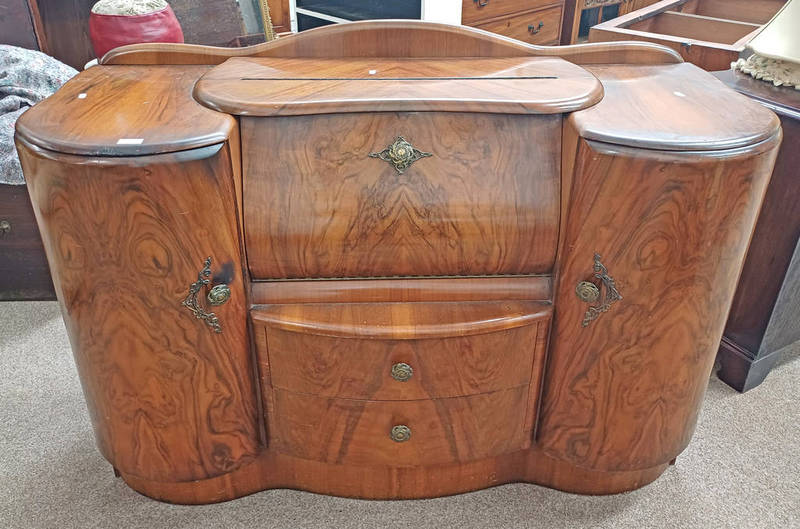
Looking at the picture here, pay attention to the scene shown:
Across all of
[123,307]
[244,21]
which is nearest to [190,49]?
[123,307]

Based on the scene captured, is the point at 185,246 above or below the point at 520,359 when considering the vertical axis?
above

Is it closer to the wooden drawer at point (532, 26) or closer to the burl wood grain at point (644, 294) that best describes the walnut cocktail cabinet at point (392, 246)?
the burl wood grain at point (644, 294)

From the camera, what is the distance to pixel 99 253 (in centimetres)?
99

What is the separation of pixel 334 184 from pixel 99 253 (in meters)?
0.37

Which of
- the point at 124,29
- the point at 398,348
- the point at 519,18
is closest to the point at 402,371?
the point at 398,348

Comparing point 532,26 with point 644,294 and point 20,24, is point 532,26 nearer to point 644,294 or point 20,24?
point 20,24

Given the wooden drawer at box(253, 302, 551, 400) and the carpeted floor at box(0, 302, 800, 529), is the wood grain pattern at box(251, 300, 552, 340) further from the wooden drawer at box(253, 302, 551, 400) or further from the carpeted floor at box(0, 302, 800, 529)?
the carpeted floor at box(0, 302, 800, 529)

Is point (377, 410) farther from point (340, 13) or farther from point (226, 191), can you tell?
point (340, 13)

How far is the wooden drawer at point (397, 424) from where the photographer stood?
3.75ft

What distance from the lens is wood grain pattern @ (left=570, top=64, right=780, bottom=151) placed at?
96cm

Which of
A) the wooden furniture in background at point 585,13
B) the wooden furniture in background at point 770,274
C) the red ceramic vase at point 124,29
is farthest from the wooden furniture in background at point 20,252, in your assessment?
the wooden furniture in background at point 585,13

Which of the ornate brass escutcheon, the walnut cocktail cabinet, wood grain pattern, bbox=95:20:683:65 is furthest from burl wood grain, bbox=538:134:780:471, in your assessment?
wood grain pattern, bbox=95:20:683:65

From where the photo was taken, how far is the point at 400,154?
101cm

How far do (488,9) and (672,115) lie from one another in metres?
1.77
